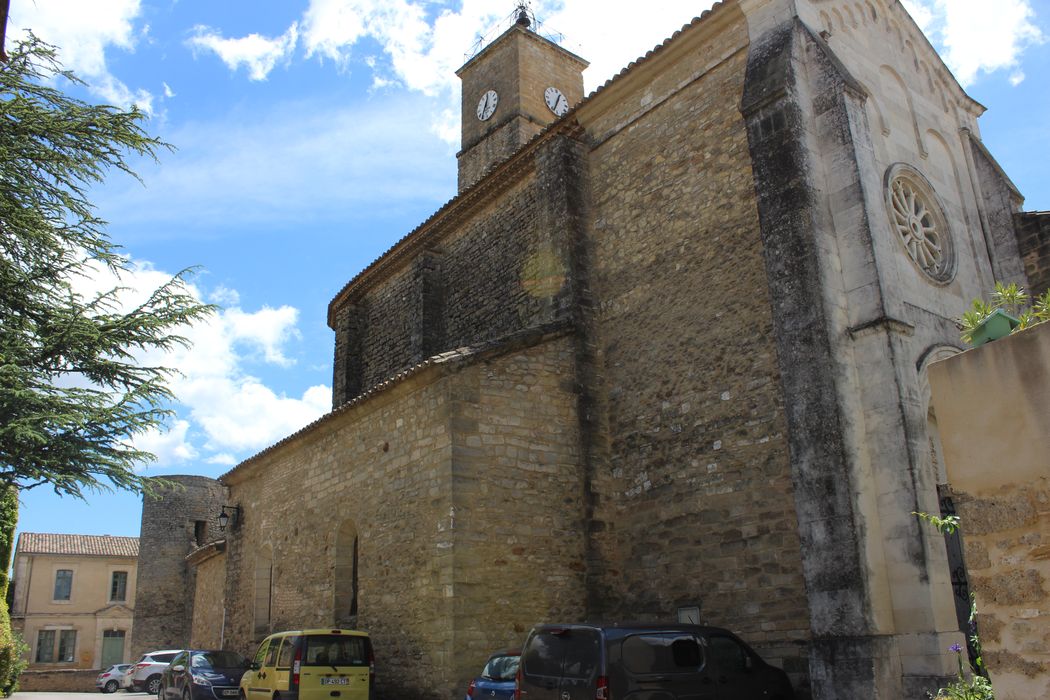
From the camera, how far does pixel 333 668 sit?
439 inches

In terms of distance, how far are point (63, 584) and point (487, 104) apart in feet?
122

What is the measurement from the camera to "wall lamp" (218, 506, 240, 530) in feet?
62.4

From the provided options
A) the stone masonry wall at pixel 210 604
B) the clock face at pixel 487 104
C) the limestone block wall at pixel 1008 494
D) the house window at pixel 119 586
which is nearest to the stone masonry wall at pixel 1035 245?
the limestone block wall at pixel 1008 494

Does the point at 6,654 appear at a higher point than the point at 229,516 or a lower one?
lower

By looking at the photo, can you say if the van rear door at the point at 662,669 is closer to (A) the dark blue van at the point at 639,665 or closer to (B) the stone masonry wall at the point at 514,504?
(A) the dark blue van at the point at 639,665

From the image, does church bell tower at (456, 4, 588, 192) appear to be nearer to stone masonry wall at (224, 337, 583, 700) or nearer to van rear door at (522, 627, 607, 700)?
stone masonry wall at (224, 337, 583, 700)

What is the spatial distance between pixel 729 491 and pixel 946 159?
688cm

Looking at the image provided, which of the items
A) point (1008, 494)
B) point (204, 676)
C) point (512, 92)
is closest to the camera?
point (1008, 494)

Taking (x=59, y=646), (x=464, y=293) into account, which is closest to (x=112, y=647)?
(x=59, y=646)

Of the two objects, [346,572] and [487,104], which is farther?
[487,104]

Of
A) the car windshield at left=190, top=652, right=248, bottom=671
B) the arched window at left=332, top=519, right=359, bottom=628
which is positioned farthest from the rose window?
the car windshield at left=190, top=652, right=248, bottom=671

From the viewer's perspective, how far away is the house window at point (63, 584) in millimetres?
45438

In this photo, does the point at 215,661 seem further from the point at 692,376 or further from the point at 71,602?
the point at 71,602

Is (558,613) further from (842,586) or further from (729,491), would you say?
(842,586)
